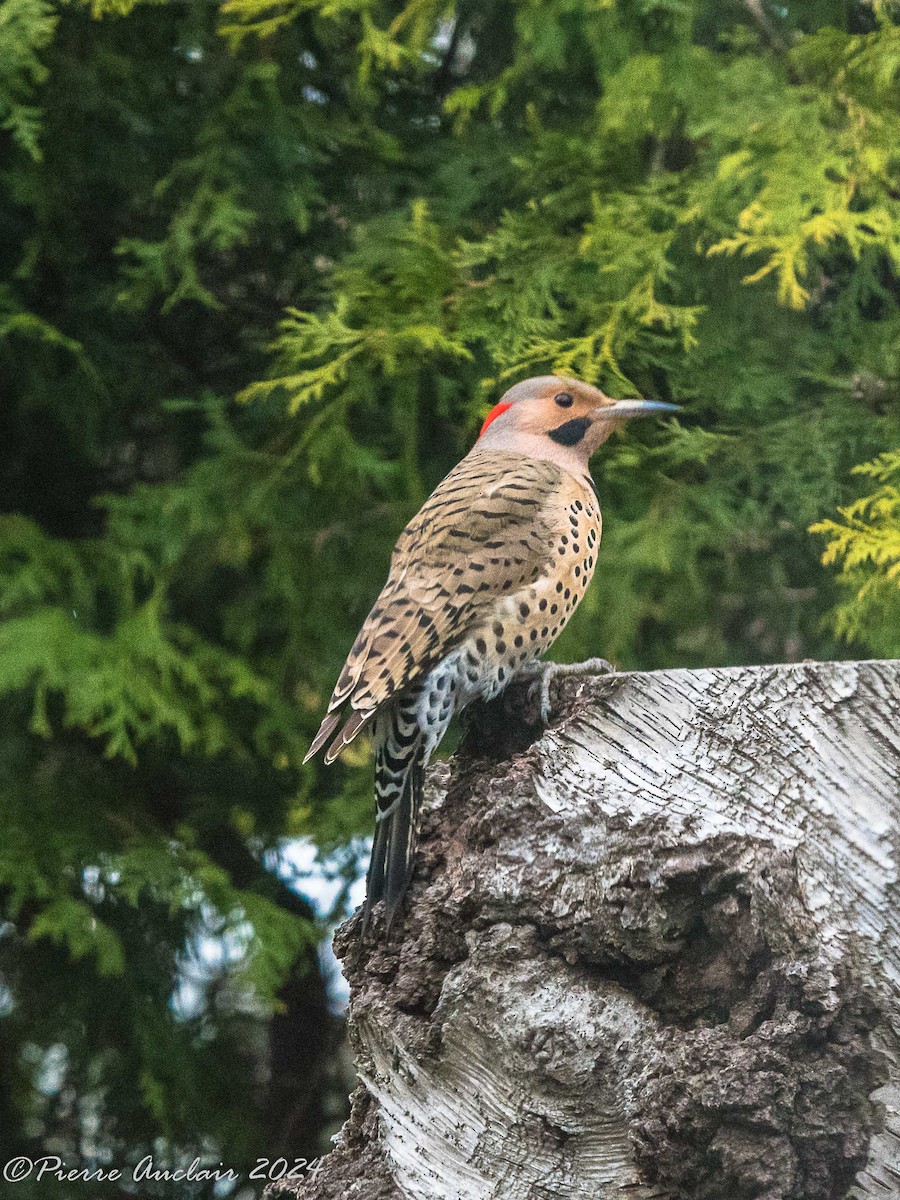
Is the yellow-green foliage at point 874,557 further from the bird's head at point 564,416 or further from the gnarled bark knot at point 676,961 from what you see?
the gnarled bark knot at point 676,961

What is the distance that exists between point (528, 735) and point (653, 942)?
23.4 inches

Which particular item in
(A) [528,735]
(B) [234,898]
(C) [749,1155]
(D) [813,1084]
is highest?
(A) [528,735]

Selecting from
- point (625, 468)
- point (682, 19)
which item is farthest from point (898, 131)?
point (625, 468)

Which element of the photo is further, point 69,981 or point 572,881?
point 69,981

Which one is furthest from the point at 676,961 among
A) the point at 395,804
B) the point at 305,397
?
the point at 305,397

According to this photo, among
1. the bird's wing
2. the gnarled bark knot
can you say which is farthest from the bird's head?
the gnarled bark knot

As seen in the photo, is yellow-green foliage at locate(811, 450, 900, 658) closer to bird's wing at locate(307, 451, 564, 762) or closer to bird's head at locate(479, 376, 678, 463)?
bird's head at locate(479, 376, 678, 463)

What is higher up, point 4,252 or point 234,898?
point 4,252

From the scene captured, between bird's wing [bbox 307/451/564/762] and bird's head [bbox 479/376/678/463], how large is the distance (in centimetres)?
15

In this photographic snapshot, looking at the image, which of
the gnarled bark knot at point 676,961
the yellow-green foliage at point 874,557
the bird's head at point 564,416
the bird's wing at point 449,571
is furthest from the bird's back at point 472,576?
the yellow-green foliage at point 874,557

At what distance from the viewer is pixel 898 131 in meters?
3.88

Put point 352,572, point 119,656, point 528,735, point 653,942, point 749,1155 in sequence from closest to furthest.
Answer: point 749,1155 < point 653,942 < point 528,735 < point 119,656 < point 352,572

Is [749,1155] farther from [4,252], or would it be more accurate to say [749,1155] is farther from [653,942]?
[4,252]

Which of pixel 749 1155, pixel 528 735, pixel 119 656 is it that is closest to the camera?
pixel 749 1155
